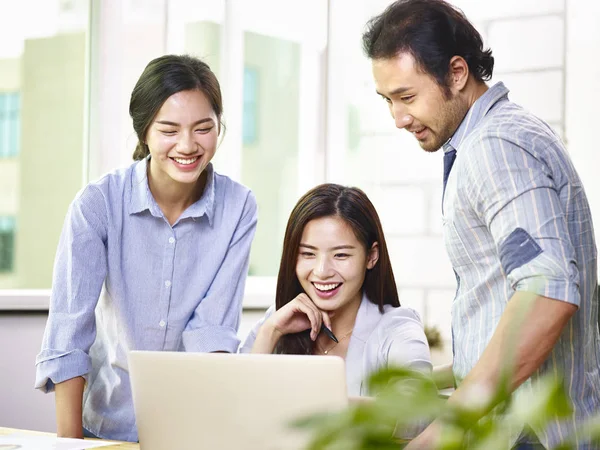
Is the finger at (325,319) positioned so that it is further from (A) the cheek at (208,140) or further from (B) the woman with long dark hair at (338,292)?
(A) the cheek at (208,140)

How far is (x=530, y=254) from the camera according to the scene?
1.11 m

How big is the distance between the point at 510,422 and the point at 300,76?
9.55 feet

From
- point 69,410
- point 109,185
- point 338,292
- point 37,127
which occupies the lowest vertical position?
point 69,410

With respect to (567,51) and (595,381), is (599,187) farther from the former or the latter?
(595,381)

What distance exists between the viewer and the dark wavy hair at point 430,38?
1.41 metres

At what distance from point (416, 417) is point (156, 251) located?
1.54 m

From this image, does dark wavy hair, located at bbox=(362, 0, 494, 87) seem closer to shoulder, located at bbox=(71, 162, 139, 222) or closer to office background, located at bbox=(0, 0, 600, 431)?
shoulder, located at bbox=(71, 162, 139, 222)

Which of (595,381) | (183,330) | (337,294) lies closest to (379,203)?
(337,294)

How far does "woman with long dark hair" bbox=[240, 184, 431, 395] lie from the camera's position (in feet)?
6.31

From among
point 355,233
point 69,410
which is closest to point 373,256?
point 355,233

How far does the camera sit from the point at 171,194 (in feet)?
6.34

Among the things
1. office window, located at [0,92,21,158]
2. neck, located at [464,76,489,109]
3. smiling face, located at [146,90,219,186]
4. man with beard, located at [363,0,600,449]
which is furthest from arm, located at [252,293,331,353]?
office window, located at [0,92,21,158]

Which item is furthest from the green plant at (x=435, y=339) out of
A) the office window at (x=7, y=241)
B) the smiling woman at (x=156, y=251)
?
the office window at (x=7, y=241)

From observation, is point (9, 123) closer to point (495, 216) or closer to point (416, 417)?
point (495, 216)
